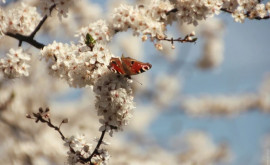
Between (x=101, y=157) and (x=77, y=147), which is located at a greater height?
(x=77, y=147)

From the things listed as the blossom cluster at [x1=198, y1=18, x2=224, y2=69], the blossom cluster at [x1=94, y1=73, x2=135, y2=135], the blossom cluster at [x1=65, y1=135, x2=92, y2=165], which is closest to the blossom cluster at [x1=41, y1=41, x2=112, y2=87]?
the blossom cluster at [x1=94, y1=73, x2=135, y2=135]

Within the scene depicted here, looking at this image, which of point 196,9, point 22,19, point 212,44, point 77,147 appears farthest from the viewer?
point 212,44

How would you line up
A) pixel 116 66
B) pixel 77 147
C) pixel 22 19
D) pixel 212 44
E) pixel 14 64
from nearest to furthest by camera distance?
pixel 116 66
pixel 77 147
pixel 14 64
pixel 22 19
pixel 212 44

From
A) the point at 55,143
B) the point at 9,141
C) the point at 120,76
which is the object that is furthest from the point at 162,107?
the point at 120,76

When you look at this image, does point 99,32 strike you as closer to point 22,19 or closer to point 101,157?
point 22,19

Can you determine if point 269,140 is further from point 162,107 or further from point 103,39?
point 103,39

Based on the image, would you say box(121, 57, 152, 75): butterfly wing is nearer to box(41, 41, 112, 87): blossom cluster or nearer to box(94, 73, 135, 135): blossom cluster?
box(94, 73, 135, 135): blossom cluster

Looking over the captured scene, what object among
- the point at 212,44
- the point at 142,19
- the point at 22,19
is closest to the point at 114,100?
the point at 142,19

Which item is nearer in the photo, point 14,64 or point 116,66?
point 116,66
